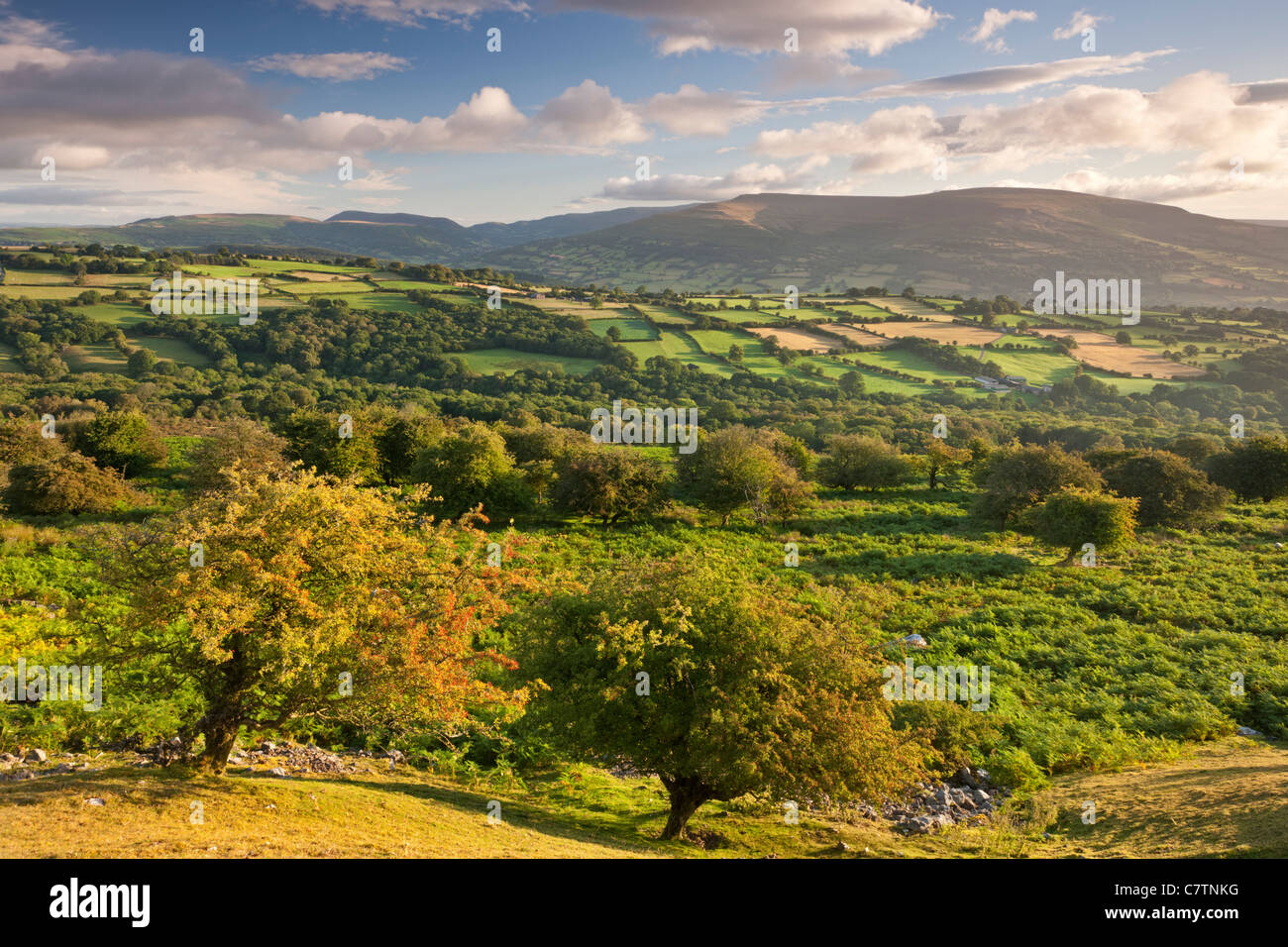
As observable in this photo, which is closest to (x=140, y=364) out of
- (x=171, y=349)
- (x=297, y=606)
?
(x=171, y=349)

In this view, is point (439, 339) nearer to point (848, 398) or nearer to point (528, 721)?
point (848, 398)

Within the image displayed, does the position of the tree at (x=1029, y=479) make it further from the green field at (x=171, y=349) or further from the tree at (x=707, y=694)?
the green field at (x=171, y=349)

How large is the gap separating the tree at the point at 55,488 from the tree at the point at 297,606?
1306 inches

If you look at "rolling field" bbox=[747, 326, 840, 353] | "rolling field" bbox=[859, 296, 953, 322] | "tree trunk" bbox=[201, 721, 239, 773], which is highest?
"rolling field" bbox=[859, 296, 953, 322]

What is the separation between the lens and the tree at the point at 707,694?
1258 cm

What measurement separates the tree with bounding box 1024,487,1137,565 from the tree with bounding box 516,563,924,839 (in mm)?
28453

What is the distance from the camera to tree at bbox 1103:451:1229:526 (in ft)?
142

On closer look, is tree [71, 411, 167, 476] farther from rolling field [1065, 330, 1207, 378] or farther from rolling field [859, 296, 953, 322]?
rolling field [859, 296, 953, 322]

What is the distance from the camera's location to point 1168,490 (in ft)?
144

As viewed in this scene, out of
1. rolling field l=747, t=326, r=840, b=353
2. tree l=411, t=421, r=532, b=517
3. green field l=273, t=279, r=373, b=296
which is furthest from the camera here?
rolling field l=747, t=326, r=840, b=353

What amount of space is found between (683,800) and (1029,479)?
4018 centimetres

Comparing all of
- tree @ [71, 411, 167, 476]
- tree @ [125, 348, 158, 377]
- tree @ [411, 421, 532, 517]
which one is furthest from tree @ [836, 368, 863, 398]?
tree @ [125, 348, 158, 377]

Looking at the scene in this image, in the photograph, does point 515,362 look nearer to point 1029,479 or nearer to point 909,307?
point 1029,479
